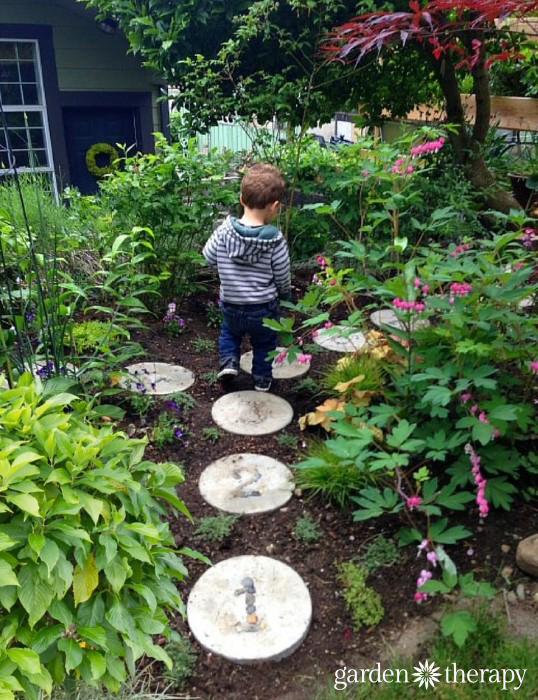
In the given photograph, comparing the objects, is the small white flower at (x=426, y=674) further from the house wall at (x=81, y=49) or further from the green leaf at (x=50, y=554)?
the house wall at (x=81, y=49)

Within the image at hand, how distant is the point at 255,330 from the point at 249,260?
376 millimetres

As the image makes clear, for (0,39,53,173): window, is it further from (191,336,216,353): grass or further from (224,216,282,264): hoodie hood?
(224,216,282,264): hoodie hood

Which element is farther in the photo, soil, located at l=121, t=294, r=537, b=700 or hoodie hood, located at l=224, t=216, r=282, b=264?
hoodie hood, located at l=224, t=216, r=282, b=264

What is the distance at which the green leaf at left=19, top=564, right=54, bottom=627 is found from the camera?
45.0 inches

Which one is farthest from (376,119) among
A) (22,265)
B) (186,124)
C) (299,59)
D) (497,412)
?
(497,412)

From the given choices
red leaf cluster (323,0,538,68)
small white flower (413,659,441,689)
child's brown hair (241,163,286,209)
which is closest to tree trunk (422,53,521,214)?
red leaf cluster (323,0,538,68)

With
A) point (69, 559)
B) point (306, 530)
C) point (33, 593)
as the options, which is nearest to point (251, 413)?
point (306, 530)

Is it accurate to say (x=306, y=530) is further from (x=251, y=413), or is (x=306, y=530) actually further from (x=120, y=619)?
(x=120, y=619)

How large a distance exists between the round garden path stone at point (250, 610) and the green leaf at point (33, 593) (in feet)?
2.58

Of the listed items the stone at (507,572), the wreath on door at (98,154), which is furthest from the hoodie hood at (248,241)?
the wreath on door at (98,154)

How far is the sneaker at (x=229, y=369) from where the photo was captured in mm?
3100

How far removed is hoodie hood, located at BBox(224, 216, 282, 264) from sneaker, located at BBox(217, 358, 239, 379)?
1.80 ft

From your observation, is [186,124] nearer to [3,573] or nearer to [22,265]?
[22,265]

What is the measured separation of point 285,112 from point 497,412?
3344mm
